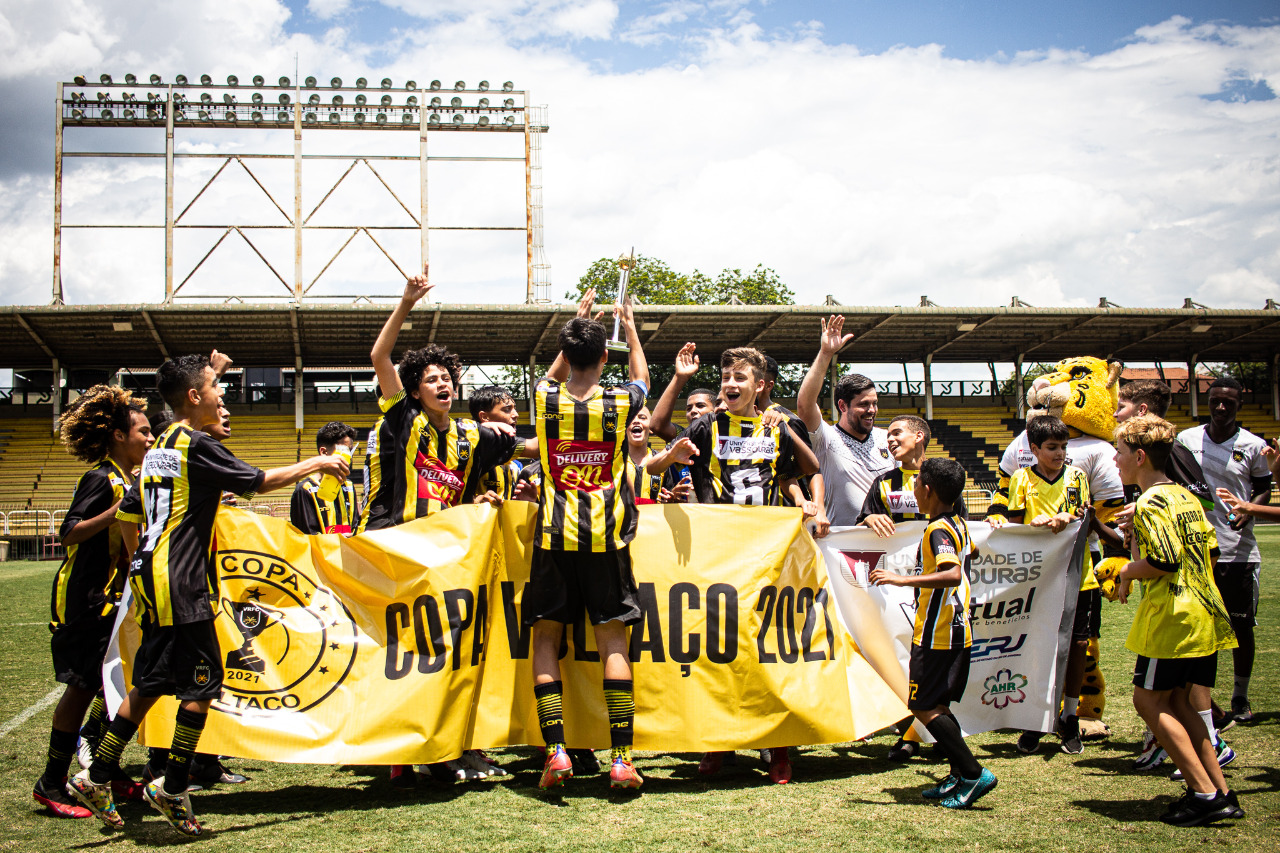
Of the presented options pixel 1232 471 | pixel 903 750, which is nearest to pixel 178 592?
pixel 903 750

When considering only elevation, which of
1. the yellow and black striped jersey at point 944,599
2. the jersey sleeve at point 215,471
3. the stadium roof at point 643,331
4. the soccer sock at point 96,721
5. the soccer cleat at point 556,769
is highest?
the stadium roof at point 643,331

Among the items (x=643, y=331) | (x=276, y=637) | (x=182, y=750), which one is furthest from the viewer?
(x=643, y=331)

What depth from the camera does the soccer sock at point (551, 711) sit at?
4.27 metres

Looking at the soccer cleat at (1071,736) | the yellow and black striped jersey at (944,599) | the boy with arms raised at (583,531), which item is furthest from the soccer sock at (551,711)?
the soccer cleat at (1071,736)

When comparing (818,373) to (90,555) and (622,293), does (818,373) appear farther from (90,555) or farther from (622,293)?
(90,555)

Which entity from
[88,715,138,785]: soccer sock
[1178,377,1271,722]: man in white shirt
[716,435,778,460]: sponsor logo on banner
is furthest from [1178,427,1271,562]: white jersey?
[88,715,138,785]: soccer sock

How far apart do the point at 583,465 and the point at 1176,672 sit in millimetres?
2837

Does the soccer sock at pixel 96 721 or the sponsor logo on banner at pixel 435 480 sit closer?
the soccer sock at pixel 96 721

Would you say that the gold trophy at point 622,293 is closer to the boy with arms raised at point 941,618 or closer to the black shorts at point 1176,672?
the boy with arms raised at point 941,618

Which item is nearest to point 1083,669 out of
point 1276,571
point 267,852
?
point 267,852

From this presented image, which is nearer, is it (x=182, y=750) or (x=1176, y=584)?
(x=182, y=750)

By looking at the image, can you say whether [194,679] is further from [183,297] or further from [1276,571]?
[183,297]

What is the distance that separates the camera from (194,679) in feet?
13.0

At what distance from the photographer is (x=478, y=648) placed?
4.64 metres
